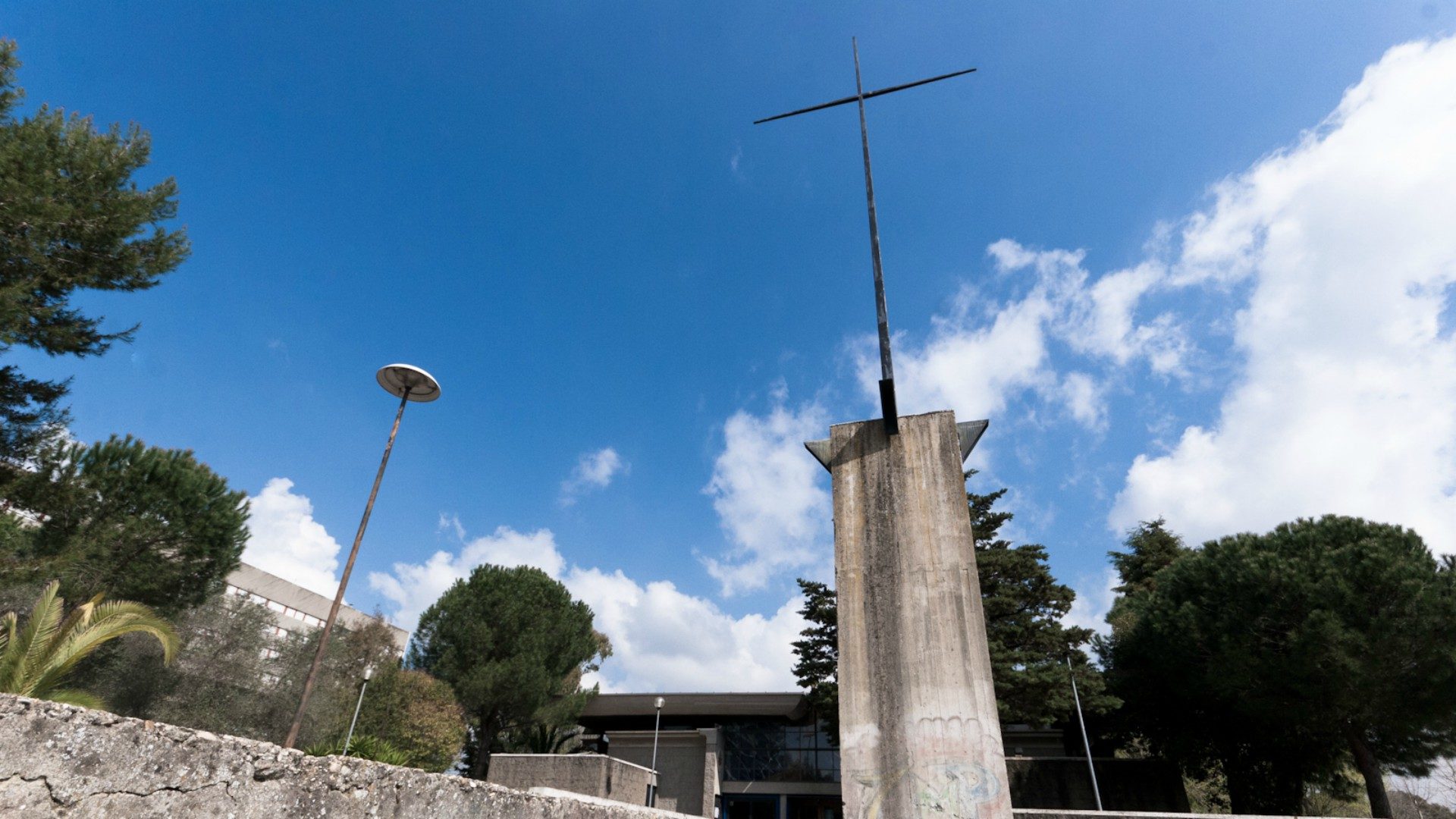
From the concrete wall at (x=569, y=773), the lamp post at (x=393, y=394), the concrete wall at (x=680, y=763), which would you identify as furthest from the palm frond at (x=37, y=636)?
the concrete wall at (x=680, y=763)

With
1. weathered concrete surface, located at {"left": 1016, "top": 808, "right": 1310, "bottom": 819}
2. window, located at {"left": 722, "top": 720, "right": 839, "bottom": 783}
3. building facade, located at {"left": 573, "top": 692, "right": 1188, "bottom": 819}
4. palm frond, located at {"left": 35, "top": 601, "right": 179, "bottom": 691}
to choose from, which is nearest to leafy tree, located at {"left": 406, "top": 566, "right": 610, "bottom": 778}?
building facade, located at {"left": 573, "top": 692, "right": 1188, "bottom": 819}

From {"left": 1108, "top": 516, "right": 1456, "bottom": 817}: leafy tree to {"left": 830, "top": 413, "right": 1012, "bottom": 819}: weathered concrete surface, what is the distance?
1565 centimetres

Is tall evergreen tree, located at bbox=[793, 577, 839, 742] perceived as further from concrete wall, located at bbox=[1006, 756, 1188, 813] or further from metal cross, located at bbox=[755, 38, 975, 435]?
metal cross, located at bbox=[755, 38, 975, 435]

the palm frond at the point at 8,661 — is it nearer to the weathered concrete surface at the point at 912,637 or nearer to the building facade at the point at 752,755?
the weathered concrete surface at the point at 912,637

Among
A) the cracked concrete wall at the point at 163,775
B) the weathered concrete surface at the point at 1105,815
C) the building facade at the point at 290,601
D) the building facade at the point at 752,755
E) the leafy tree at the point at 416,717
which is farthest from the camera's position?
the building facade at the point at 290,601

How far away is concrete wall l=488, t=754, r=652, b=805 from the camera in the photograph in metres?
16.8

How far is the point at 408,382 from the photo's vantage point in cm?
1012

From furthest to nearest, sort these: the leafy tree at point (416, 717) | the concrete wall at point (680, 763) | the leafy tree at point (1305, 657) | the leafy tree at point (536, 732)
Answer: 1. the leafy tree at point (536, 732)
2. the concrete wall at point (680, 763)
3. the leafy tree at point (416, 717)
4. the leafy tree at point (1305, 657)

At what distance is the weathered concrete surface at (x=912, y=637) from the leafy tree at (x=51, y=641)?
594cm

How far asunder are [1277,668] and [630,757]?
20.1m

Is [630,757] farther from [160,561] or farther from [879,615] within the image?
[879,615]

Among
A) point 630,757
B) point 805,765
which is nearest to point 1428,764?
point 805,765

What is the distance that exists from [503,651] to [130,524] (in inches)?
565

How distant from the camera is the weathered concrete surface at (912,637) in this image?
12.5ft
